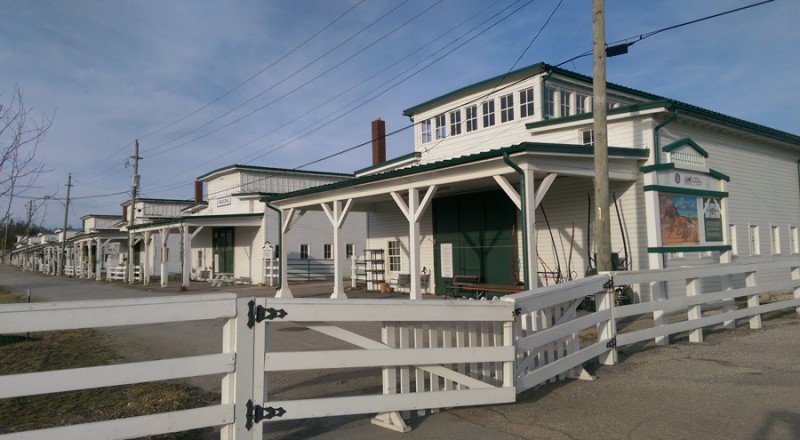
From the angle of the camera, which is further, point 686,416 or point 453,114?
point 453,114

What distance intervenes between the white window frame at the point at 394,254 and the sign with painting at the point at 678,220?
10.9m

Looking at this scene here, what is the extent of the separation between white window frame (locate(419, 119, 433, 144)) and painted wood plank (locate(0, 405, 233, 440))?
16724mm

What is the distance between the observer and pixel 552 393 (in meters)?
5.85

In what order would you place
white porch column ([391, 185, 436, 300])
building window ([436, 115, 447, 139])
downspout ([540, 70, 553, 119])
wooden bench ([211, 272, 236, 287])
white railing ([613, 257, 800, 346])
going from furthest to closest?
wooden bench ([211, 272, 236, 287]) → building window ([436, 115, 447, 139]) → downspout ([540, 70, 553, 119]) → white porch column ([391, 185, 436, 300]) → white railing ([613, 257, 800, 346])

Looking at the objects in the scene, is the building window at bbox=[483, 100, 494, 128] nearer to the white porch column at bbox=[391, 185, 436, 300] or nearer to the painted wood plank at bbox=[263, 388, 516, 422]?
the white porch column at bbox=[391, 185, 436, 300]

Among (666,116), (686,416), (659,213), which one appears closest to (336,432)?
(686,416)

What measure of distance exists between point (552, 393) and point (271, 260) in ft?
68.9

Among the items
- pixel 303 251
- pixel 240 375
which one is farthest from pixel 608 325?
pixel 303 251

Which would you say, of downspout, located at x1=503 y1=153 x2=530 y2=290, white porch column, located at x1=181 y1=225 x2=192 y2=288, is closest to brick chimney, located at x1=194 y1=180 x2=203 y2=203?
white porch column, located at x1=181 y1=225 x2=192 y2=288

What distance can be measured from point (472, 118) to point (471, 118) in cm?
4

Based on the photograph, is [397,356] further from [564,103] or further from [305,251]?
→ [305,251]

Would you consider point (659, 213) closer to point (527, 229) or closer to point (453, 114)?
point (527, 229)

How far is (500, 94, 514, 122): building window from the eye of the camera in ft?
55.2

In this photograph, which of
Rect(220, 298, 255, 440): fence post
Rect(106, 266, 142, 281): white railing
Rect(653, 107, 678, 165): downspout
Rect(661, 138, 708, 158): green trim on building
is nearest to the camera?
Rect(220, 298, 255, 440): fence post
